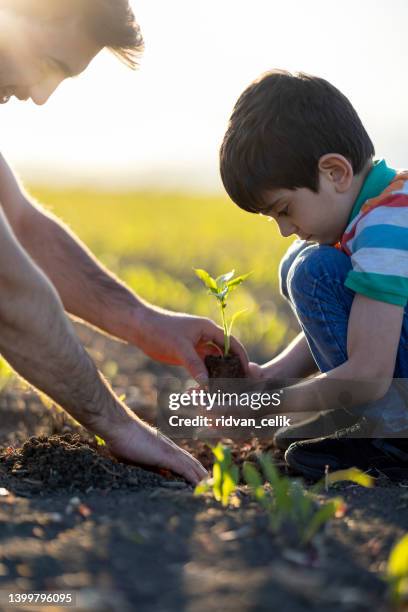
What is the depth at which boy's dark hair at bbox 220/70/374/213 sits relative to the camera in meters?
3.16

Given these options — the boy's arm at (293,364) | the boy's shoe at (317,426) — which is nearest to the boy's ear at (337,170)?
the boy's arm at (293,364)

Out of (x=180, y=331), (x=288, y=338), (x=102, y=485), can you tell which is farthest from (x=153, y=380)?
(x=102, y=485)

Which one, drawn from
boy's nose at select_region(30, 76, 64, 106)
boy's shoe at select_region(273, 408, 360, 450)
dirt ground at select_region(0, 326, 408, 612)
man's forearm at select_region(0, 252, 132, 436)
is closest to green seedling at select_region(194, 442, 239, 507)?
dirt ground at select_region(0, 326, 408, 612)

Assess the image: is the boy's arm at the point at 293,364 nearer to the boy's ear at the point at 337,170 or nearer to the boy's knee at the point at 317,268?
the boy's knee at the point at 317,268

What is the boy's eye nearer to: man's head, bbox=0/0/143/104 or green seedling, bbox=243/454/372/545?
man's head, bbox=0/0/143/104

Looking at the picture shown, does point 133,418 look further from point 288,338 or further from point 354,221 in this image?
point 288,338

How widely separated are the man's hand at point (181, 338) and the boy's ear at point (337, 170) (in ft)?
2.49

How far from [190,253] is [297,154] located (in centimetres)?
762

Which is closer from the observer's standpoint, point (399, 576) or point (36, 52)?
point (399, 576)

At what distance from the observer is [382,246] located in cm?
297

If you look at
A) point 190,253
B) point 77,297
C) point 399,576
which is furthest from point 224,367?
point 190,253

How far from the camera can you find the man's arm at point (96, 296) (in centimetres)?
348

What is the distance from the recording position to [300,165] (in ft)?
10.3

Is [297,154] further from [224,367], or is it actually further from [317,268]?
[224,367]
